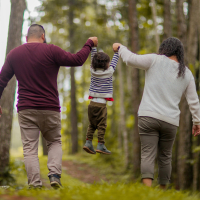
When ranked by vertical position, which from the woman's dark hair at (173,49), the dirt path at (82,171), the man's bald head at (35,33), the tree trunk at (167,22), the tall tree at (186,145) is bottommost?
the dirt path at (82,171)

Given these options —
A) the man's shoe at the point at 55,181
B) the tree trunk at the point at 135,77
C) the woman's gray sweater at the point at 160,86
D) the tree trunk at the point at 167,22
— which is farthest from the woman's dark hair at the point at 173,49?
the tree trunk at the point at 135,77

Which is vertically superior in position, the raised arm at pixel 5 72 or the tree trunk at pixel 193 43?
the tree trunk at pixel 193 43

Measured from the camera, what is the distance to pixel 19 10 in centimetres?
712

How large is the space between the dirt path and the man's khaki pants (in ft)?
29.7

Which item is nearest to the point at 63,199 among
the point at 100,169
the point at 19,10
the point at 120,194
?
the point at 120,194

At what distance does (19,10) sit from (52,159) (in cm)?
457

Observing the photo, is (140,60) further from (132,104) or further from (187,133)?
(132,104)

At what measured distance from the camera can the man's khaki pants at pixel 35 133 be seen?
157 inches

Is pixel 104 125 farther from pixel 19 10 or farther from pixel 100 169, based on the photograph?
pixel 100 169

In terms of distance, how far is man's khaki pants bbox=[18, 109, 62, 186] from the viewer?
3994 mm

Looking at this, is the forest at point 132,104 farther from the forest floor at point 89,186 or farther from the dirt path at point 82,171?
the dirt path at point 82,171

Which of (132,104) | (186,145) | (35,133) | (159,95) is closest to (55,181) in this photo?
(35,133)

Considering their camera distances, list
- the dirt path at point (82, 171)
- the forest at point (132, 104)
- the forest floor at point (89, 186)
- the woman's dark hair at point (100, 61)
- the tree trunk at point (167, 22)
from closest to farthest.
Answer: the forest floor at point (89, 186) < the forest at point (132, 104) < the woman's dark hair at point (100, 61) < the tree trunk at point (167, 22) < the dirt path at point (82, 171)

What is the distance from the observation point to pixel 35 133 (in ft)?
13.5
